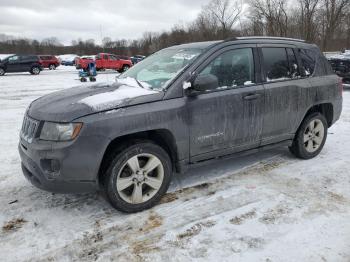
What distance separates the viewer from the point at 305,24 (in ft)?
135

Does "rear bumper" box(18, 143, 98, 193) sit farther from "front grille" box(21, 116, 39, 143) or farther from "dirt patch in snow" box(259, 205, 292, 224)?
"dirt patch in snow" box(259, 205, 292, 224)

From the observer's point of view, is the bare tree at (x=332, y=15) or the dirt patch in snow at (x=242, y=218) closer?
the dirt patch in snow at (x=242, y=218)

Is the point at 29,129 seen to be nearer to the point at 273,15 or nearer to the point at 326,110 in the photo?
the point at 326,110

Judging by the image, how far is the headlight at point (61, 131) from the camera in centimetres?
310

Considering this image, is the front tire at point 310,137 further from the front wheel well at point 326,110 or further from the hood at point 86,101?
the hood at point 86,101

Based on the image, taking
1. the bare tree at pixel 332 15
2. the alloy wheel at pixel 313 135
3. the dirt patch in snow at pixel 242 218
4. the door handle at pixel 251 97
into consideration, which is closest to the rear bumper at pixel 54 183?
the dirt patch in snow at pixel 242 218

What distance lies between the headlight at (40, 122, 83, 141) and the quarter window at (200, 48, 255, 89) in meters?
1.52

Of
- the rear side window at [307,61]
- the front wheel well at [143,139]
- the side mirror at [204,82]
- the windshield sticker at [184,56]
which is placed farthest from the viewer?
the rear side window at [307,61]

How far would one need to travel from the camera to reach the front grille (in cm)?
333

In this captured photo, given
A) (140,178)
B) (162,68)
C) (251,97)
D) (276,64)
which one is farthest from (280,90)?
(140,178)

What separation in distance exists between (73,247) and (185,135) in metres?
1.55

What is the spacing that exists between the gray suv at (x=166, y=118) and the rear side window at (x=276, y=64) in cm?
1

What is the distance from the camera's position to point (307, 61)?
16.2 ft

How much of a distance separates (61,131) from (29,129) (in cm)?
54
